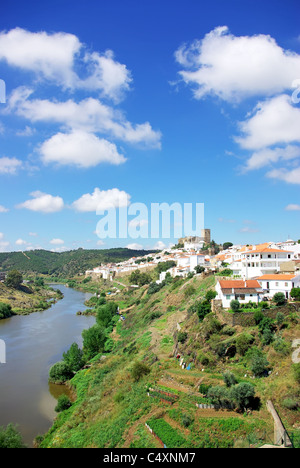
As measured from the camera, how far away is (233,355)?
583 inches

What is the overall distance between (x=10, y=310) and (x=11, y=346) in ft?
66.6

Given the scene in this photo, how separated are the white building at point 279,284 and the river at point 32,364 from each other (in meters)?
14.6

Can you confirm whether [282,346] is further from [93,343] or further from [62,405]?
[93,343]

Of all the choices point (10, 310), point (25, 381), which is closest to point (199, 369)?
point (25, 381)

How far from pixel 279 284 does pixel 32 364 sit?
2065 cm

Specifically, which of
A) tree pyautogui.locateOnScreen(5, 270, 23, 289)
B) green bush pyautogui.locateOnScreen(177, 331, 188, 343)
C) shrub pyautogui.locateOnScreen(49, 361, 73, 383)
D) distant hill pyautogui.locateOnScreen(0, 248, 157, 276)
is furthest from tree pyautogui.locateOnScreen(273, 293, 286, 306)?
distant hill pyautogui.locateOnScreen(0, 248, 157, 276)

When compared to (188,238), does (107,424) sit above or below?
below

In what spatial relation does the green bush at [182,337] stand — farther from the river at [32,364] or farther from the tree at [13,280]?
the tree at [13,280]

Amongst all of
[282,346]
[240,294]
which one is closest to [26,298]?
[240,294]

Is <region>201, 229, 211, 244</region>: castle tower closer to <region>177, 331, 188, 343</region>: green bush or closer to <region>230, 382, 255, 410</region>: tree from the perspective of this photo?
<region>177, 331, 188, 343</region>: green bush

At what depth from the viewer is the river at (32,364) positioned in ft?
59.1

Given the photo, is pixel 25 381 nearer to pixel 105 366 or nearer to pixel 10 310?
pixel 105 366

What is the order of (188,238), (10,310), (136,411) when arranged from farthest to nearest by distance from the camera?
(188,238)
(10,310)
(136,411)

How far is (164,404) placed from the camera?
12242mm
